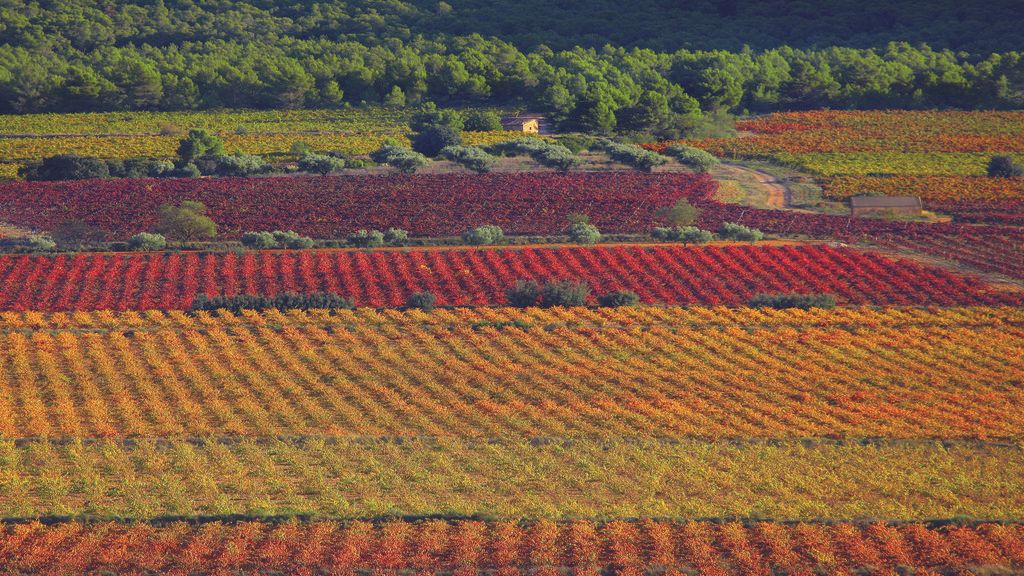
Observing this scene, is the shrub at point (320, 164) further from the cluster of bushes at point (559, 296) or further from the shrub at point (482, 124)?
the cluster of bushes at point (559, 296)

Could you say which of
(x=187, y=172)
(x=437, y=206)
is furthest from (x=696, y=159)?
(x=187, y=172)

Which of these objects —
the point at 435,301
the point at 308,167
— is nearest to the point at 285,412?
the point at 435,301

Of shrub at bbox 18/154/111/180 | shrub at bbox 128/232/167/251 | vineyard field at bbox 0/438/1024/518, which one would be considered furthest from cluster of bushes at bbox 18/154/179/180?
vineyard field at bbox 0/438/1024/518

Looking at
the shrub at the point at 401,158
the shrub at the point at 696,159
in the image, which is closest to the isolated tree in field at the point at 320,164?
the shrub at the point at 401,158

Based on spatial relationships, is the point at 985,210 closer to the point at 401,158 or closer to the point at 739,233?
the point at 739,233

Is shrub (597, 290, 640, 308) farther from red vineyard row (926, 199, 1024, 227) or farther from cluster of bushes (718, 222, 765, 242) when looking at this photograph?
red vineyard row (926, 199, 1024, 227)

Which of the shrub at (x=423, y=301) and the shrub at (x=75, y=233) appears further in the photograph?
the shrub at (x=75, y=233)
